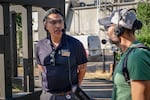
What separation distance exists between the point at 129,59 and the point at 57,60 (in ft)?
5.45

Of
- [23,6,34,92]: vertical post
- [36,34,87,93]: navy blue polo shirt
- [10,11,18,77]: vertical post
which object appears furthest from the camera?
[10,11,18,77]: vertical post

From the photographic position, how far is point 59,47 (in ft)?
14.3

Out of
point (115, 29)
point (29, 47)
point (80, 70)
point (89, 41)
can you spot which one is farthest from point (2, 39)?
point (89, 41)

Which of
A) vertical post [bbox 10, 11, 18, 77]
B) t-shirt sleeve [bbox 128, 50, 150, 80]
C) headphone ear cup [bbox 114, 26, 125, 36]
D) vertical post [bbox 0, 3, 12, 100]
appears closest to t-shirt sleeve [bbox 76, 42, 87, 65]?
headphone ear cup [bbox 114, 26, 125, 36]

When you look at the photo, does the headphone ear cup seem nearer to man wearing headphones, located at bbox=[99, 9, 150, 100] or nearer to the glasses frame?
man wearing headphones, located at bbox=[99, 9, 150, 100]

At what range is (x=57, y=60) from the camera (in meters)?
4.31

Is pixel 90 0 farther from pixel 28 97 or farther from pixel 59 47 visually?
pixel 59 47

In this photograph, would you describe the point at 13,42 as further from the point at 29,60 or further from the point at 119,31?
the point at 119,31

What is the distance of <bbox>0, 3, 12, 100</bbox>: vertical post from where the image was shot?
746 cm

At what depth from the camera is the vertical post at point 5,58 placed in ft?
24.5

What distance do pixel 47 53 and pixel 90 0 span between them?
45.5 meters

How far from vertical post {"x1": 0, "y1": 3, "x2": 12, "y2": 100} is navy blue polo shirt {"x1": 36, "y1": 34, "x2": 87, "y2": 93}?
3124 mm

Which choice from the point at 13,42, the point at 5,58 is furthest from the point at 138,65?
the point at 13,42

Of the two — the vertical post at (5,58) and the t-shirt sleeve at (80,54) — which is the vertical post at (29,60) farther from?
the t-shirt sleeve at (80,54)
